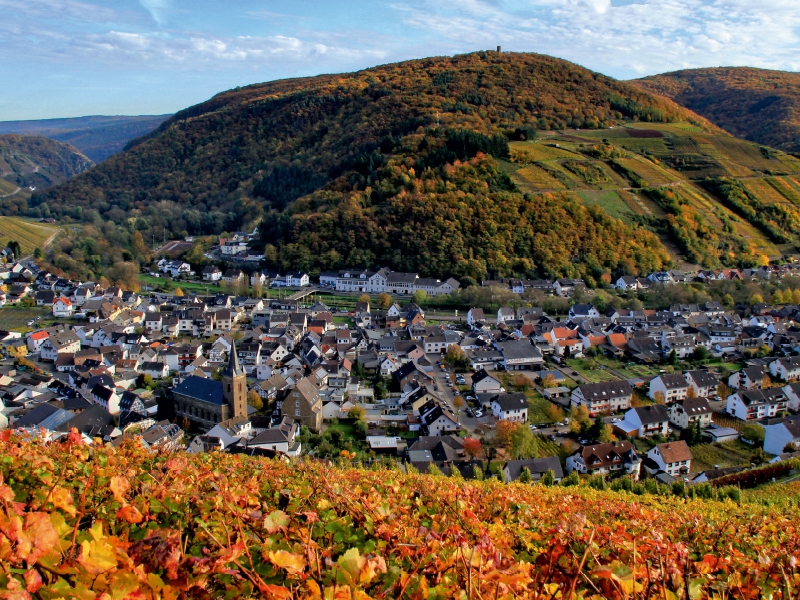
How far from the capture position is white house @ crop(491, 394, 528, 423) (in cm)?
1947

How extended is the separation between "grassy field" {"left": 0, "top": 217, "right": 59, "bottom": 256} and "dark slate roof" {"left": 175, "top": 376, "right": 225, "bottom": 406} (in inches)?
1377

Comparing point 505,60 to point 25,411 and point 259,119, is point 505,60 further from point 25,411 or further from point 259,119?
point 25,411

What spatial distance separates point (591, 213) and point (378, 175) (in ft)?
58.6

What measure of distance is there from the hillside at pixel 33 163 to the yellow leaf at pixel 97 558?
3697 inches

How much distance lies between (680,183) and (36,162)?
110600 mm

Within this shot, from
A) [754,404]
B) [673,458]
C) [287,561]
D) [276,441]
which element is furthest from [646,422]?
[287,561]

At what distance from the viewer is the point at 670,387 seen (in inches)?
849

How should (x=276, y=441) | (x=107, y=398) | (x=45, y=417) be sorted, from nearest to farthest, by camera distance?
(x=276, y=441), (x=45, y=417), (x=107, y=398)

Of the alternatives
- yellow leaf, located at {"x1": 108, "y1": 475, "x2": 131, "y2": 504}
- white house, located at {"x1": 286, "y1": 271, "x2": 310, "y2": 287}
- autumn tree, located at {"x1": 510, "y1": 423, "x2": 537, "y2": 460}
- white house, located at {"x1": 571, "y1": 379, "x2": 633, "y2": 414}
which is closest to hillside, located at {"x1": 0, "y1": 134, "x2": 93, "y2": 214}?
white house, located at {"x1": 286, "y1": 271, "x2": 310, "y2": 287}

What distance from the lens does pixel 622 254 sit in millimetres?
40562

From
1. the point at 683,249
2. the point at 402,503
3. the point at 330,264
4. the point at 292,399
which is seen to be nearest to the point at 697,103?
the point at 683,249

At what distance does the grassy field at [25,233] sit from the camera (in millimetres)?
46625

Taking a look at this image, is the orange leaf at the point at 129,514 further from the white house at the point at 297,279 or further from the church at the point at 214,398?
the white house at the point at 297,279

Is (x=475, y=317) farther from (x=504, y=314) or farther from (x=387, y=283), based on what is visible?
(x=387, y=283)
